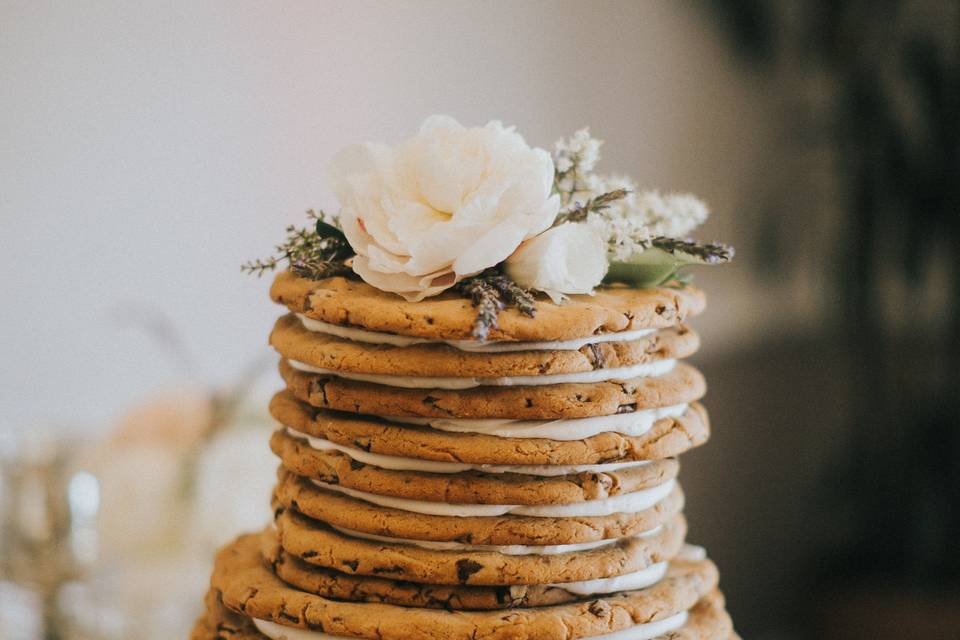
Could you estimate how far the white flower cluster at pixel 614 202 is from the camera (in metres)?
0.95

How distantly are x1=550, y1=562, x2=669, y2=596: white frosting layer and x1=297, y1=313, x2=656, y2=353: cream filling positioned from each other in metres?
0.21

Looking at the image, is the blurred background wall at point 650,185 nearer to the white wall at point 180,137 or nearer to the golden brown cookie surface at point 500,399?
the white wall at point 180,137

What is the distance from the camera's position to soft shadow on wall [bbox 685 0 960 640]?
3111mm

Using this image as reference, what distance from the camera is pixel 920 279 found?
319cm

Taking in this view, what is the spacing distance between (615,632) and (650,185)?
2.41m


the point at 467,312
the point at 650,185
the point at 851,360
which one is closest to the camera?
the point at 467,312

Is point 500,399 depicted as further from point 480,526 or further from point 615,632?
point 615,632

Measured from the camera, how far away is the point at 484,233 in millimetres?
870

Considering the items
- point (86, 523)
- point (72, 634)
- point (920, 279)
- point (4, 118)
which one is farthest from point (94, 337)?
point (920, 279)

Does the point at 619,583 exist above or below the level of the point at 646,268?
below

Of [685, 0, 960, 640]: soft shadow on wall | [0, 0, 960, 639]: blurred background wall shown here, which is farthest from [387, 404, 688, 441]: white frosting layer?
[685, 0, 960, 640]: soft shadow on wall

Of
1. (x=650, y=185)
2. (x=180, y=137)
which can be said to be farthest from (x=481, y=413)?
(x=650, y=185)

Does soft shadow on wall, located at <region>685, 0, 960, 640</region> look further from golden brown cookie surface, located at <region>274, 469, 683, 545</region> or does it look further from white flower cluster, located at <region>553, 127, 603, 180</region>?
golden brown cookie surface, located at <region>274, 469, 683, 545</region>

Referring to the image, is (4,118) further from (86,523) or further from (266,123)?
(86,523)
